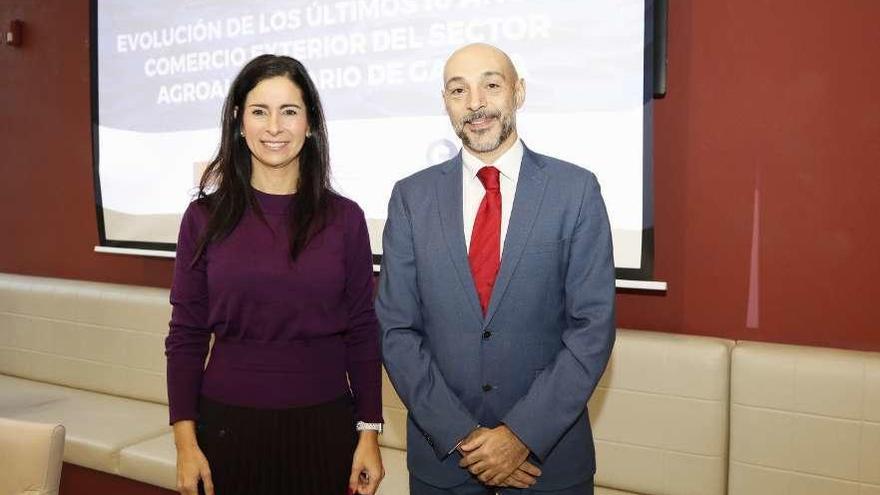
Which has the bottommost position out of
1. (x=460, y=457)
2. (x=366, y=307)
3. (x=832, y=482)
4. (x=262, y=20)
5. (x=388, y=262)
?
(x=832, y=482)

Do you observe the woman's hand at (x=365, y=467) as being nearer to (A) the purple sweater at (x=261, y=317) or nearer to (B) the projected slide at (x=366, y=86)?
(A) the purple sweater at (x=261, y=317)

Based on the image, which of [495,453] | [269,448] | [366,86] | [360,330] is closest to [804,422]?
[495,453]

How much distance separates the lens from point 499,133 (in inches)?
59.4

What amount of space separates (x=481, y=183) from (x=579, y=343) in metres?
0.43

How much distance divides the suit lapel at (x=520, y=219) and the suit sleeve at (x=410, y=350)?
0.18 metres

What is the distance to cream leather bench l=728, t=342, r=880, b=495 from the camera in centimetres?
196

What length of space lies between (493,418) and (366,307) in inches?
16.3

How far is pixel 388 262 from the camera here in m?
1.61

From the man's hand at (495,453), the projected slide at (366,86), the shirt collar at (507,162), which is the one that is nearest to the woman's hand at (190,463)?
the man's hand at (495,453)

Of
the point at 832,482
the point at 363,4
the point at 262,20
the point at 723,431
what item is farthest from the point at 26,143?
the point at 832,482

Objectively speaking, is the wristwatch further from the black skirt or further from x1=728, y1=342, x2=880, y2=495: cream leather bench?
x1=728, y1=342, x2=880, y2=495: cream leather bench

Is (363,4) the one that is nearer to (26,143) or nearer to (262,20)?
(262,20)

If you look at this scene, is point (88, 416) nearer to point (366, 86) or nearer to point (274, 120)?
point (366, 86)

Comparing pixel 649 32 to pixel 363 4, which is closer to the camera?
pixel 649 32
